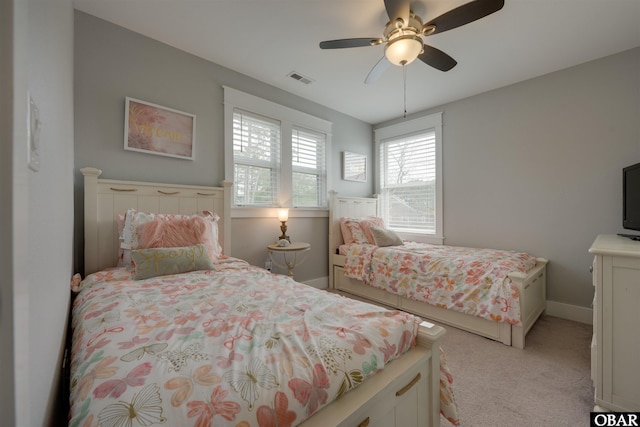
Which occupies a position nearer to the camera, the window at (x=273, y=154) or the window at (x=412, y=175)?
the window at (x=273, y=154)

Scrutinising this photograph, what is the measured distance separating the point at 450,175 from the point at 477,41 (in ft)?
5.62

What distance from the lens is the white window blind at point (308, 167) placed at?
3.52 meters

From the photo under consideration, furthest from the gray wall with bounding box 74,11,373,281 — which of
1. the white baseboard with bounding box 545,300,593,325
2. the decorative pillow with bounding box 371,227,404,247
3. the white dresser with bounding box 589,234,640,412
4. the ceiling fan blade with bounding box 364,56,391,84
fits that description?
the white baseboard with bounding box 545,300,593,325

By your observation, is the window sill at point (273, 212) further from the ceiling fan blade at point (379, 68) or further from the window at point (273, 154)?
the ceiling fan blade at point (379, 68)

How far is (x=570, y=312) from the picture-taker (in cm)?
277

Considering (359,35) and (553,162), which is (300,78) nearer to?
(359,35)

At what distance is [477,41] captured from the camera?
2.38 meters

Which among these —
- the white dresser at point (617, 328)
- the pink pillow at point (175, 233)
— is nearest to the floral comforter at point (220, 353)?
the pink pillow at point (175, 233)

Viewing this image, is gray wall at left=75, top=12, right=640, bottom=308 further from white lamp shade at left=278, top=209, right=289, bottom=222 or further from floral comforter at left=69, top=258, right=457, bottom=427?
floral comforter at left=69, top=258, right=457, bottom=427

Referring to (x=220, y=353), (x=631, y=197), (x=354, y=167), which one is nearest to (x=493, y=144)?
(x=631, y=197)

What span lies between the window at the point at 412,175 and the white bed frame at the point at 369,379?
2.94 m

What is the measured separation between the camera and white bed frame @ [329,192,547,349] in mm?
2227

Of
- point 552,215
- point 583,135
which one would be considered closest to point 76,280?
point 552,215

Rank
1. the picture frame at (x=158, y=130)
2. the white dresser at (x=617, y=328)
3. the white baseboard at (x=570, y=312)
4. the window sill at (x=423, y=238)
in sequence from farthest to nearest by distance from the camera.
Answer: the window sill at (x=423, y=238), the white baseboard at (x=570, y=312), the picture frame at (x=158, y=130), the white dresser at (x=617, y=328)
